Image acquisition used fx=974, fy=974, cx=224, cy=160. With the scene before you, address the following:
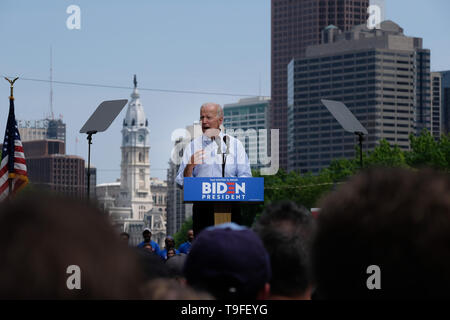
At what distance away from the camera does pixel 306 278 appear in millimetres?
3951

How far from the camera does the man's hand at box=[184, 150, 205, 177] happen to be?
9422 mm

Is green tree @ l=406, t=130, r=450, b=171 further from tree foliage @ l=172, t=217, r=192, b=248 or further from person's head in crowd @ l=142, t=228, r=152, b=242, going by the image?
person's head in crowd @ l=142, t=228, r=152, b=242

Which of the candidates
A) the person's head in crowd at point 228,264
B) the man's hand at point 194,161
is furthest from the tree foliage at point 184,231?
the person's head in crowd at point 228,264

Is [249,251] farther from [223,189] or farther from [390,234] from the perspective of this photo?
[223,189]

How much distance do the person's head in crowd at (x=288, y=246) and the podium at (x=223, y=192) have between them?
14.0 ft

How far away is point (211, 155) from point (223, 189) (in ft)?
1.85

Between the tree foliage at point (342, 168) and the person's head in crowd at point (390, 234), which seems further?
the tree foliage at point (342, 168)

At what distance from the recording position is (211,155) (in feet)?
31.6

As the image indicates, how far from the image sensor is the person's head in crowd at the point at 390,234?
2.60m

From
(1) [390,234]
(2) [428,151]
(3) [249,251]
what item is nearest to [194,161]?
(3) [249,251]

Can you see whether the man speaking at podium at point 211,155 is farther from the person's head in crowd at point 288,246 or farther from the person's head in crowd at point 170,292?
the person's head in crowd at point 170,292
